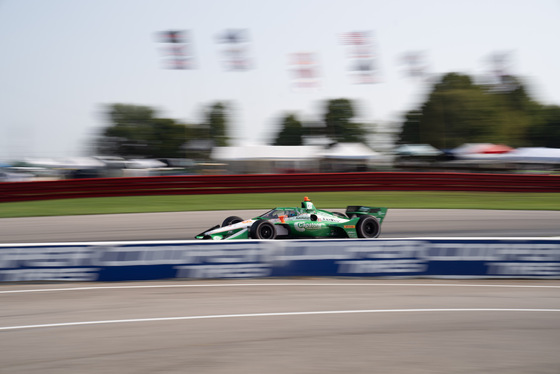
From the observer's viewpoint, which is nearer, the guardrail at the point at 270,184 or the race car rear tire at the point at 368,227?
the race car rear tire at the point at 368,227

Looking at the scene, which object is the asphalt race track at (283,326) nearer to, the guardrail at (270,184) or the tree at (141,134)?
the guardrail at (270,184)

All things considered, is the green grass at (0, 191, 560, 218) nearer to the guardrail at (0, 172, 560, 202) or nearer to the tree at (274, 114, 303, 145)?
the guardrail at (0, 172, 560, 202)

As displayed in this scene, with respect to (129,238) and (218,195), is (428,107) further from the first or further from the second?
(129,238)

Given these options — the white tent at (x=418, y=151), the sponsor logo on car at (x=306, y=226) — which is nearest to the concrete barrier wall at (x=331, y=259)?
the sponsor logo on car at (x=306, y=226)

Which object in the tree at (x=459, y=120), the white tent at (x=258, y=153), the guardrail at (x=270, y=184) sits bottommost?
the guardrail at (x=270, y=184)

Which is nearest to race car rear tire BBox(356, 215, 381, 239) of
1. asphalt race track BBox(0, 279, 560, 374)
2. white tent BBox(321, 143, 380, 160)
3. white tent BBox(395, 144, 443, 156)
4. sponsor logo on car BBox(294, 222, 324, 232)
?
sponsor logo on car BBox(294, 222, 324, 232)

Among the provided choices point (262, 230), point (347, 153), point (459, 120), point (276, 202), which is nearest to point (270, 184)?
point (276, 202)

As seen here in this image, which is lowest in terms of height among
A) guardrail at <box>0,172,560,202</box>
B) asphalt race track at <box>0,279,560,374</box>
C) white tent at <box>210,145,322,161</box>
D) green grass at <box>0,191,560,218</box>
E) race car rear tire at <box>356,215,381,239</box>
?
asphalt race track at <box>0,279,560,374</box>

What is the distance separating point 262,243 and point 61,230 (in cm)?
811

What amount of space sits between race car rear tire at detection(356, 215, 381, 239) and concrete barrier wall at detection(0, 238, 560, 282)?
247 centimetres

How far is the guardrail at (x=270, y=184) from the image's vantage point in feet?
67.1

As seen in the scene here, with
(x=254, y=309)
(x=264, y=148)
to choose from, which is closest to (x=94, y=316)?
(x=254, y=309)

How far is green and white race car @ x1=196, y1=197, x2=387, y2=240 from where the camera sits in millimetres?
10516

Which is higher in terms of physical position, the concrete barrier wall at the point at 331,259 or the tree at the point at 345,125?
the tree at the point at 345,125
